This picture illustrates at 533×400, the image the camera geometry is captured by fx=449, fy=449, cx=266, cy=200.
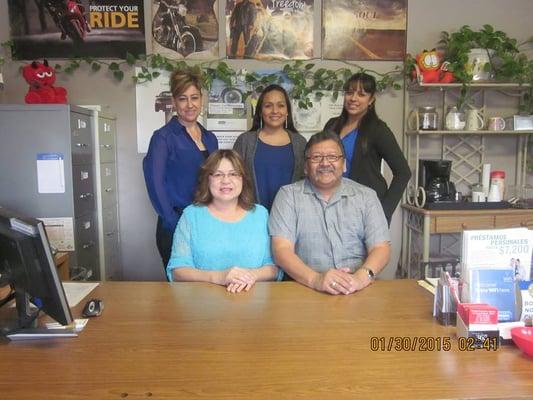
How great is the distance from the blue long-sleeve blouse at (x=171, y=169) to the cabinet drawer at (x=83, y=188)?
461 mm

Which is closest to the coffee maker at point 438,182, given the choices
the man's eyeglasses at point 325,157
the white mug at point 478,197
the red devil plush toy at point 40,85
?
the white mug at point 478,197

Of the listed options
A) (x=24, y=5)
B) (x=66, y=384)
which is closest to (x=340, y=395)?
(x=66, y=384)

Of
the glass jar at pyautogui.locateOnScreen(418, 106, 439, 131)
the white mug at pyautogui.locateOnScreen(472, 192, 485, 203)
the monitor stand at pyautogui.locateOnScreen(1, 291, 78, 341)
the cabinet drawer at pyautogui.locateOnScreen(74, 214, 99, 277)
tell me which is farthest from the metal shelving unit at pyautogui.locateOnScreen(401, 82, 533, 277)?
A: the monitor stand at pyautogui.locateOnScreen(1, 291, 78, 341)

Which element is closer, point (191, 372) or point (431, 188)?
point (191, 372)

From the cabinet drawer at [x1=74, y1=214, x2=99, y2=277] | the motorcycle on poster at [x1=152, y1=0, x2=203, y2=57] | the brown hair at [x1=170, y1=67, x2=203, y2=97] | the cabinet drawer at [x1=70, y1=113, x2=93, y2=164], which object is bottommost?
the cabinet drawer at [x1=74, y1=214, x2=99, y2=277]

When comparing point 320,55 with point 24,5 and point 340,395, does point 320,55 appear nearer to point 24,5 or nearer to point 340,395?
point 24,5

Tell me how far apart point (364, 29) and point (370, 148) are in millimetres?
1231

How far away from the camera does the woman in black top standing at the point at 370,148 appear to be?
227 centimetres

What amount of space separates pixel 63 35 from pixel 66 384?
2749 mm

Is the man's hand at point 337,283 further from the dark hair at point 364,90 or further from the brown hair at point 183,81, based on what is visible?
the brown hair at point 183,81

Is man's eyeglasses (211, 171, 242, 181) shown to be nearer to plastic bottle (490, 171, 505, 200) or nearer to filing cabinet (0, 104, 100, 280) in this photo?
filing cabinet (0, 104, 100, 280)

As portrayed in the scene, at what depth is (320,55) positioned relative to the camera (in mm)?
3131

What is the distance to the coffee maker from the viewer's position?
9.81 feet

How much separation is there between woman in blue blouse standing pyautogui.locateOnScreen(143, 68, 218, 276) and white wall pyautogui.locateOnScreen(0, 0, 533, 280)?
1021mm
